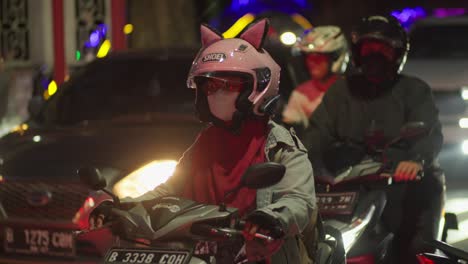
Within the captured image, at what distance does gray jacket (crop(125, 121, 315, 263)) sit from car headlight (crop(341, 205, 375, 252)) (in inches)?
32.2

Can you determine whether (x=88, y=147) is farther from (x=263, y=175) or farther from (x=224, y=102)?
(x=263, y=175)

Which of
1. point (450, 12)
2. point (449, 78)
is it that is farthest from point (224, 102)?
point (450, 12)

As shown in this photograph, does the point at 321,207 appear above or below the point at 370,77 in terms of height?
below

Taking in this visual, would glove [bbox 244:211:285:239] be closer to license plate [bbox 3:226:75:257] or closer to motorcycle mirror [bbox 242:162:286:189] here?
motorcycle mirror [bbox 242:162:286:189]

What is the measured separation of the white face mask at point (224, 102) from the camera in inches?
176

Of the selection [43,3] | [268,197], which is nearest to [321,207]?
[268,197]

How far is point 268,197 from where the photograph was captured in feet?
14.5

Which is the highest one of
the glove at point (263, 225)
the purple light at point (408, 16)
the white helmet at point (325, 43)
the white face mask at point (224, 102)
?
the white face mask at point (224, 102)

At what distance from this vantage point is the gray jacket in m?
4.20

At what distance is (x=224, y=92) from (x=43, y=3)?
1361 cm

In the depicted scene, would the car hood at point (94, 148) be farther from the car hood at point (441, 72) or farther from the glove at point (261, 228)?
the car hood at point (441, 72)

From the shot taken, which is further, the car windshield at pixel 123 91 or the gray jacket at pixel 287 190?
the car windshield at pixel 123 91

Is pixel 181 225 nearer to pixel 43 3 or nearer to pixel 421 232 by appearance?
pixel 421 232

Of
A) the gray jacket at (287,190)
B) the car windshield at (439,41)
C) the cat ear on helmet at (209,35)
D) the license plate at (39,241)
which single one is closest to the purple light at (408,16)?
the car windshield at (439,41)
